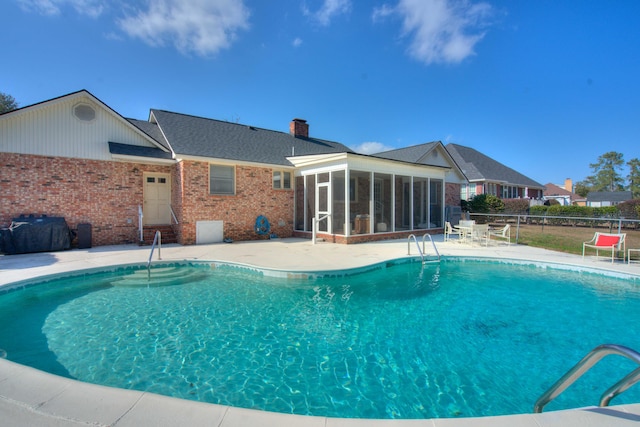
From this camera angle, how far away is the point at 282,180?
13.9 m

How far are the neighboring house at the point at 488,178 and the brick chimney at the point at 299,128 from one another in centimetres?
1388

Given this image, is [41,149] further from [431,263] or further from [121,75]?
[431,263]

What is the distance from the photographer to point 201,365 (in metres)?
3.56

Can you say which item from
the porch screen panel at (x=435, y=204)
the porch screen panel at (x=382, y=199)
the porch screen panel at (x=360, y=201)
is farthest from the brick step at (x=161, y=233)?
the porch screen panel at (x=435, y=204)

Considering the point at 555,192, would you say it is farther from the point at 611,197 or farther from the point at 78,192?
the point at 78,192

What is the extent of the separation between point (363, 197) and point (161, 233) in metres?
8.59

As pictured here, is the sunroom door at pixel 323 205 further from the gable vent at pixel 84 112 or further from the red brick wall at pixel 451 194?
the red brick wall at pixel 451 194

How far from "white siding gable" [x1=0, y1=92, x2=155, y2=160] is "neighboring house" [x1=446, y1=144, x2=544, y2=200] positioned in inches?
955

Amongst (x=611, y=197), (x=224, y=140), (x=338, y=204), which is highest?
(x=224, y=140)

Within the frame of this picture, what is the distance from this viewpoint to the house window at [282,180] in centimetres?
1373

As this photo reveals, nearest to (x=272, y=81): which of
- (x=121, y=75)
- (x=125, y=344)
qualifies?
(x=121, y=75)

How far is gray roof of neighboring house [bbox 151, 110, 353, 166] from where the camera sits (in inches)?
476

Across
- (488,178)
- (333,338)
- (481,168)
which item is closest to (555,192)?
(481,168)

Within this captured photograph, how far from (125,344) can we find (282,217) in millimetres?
9959
